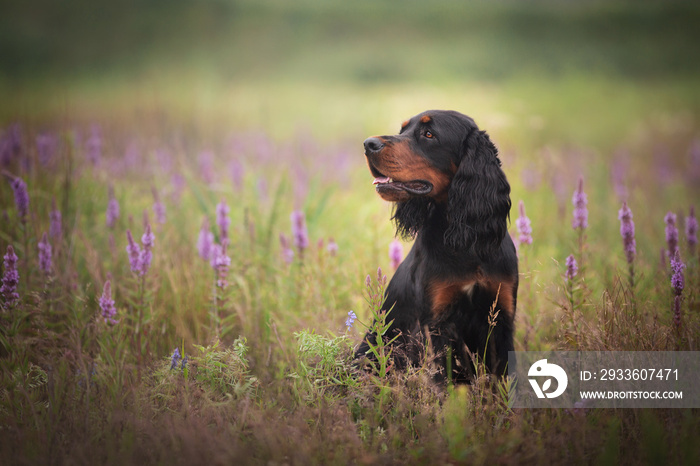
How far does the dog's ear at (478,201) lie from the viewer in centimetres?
287

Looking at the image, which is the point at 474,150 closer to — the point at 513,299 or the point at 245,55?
the point at 513,299

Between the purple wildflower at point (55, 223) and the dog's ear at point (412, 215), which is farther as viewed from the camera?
the purple wildflower at point (55, 223)

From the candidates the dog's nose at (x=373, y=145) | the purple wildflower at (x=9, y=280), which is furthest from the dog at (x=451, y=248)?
the purple wildflower at (x=9, y=280)

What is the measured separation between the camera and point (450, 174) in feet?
10.1

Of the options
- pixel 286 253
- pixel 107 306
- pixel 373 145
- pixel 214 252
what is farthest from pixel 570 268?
pixel 107 306

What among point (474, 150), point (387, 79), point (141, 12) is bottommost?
point (474, 150)

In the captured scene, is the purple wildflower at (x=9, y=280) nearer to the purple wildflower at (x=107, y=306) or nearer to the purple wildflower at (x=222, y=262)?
the purple wildflower at (x=107, y=306)

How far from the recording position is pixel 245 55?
2264cm

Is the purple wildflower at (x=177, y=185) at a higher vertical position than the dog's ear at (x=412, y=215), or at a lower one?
higher

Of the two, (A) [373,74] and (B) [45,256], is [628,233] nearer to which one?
(B) [45,256]

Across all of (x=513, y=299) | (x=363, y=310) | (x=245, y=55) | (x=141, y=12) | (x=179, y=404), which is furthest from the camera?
(x=141, y=12)

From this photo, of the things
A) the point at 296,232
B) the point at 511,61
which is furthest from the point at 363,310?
the point at 511,61

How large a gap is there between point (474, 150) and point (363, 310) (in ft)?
4.36

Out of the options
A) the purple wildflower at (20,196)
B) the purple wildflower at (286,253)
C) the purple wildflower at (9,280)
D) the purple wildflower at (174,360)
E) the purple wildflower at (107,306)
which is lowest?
the purple wildflower at (174,360)
